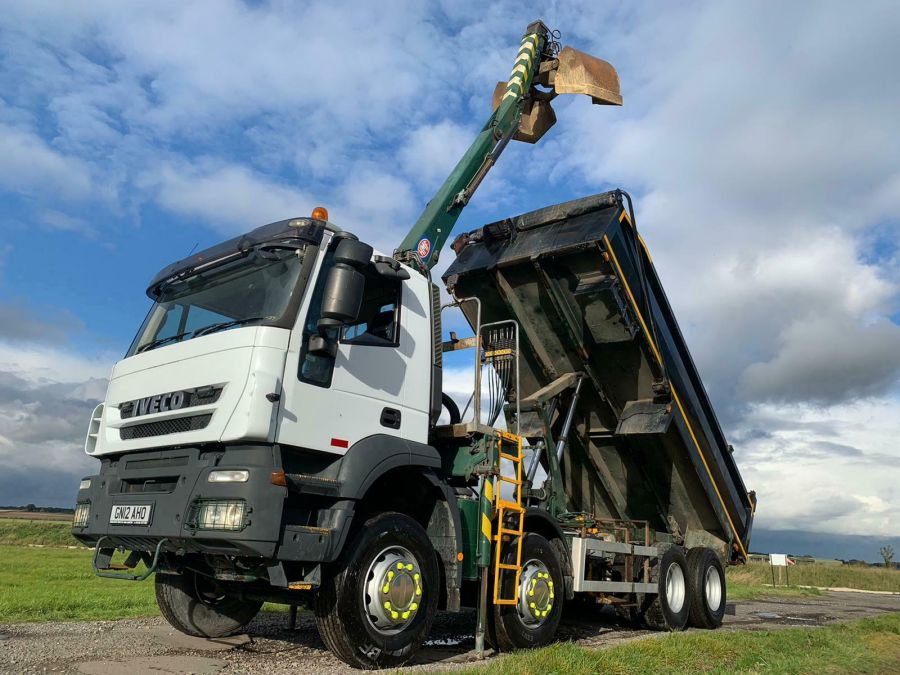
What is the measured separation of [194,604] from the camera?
5.86 m

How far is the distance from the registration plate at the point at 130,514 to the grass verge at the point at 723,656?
223cm

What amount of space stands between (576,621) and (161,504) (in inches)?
228

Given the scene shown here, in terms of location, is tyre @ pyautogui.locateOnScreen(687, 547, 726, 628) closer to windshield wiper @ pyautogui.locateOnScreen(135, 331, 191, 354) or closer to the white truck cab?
the white truck cab

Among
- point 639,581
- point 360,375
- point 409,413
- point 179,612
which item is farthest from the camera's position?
point 639,581

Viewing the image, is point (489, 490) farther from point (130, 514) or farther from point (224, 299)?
point (130, 514)

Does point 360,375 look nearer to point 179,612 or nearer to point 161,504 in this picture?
point 161,504

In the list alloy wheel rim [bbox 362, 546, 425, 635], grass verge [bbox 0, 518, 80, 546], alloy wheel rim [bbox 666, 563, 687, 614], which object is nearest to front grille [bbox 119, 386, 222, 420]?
alloy wheel rim [bbox 362, 546, 425, 635]

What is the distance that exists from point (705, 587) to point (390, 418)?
17.7 feet

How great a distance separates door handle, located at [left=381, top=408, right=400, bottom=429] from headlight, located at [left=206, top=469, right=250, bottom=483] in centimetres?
117

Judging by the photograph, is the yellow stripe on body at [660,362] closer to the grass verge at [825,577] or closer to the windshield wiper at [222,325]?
the windshield wiper at [222,325]

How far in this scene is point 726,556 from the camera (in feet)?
29.1

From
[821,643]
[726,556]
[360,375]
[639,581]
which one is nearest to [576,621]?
[639,581]

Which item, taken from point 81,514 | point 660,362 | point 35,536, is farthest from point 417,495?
point 35,536

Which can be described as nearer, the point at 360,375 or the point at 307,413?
the point at 307,413
